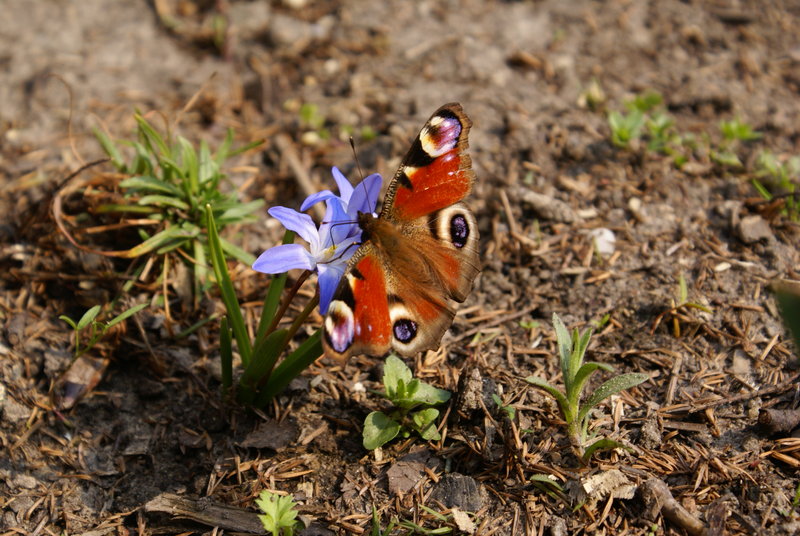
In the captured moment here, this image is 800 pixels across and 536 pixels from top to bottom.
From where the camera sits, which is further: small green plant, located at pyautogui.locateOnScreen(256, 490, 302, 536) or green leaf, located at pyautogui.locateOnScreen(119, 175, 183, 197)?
green leaf, located at pyautogui.locateOnScreen(119, 175, 183, 197)

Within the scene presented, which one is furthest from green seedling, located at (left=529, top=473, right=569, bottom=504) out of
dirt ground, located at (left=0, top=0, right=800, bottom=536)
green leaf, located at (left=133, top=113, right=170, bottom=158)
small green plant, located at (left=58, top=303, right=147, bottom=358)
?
green leaf, located at (left=133, top=113, right=170, bottom=158)

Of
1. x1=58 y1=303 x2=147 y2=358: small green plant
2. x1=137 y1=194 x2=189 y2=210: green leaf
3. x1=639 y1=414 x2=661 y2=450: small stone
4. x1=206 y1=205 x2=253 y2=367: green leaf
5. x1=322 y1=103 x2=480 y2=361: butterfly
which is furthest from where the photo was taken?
x1=137 y1=194 x2=189 y2=210: green leaf

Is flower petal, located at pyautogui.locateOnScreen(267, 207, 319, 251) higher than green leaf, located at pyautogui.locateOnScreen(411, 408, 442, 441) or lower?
higher

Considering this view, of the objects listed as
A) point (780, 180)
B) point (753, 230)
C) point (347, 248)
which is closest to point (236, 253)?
point (347, 248)

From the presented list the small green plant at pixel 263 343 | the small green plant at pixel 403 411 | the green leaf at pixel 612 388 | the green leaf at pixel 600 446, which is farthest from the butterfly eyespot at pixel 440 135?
the green leaf at pixel 600 446

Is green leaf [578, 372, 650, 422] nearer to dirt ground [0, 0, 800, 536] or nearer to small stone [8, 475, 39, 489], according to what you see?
dirt ground [0, 0, 800, 536]

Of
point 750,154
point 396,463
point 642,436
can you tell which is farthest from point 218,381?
point 750,154

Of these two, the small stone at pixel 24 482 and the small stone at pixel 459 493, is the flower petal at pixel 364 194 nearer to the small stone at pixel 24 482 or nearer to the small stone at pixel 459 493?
the small stone at pixel 459 493

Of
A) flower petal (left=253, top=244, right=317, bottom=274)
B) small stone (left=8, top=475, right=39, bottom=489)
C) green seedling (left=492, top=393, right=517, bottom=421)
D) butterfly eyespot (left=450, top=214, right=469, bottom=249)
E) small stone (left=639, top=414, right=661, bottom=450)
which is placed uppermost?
flower petal (left=253, top=244, right=317, bottom=274)
